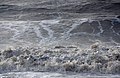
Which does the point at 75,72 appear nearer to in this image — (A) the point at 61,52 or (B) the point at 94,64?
(B) the point at 94,64

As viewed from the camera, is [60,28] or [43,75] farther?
[60,28]

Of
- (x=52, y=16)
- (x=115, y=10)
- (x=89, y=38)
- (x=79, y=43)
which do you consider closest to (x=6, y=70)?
(x=79, y=43)

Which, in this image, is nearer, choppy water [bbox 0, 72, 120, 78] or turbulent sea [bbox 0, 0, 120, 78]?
choppy water [bbox 0, 72, 120, 78]

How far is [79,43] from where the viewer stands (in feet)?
54.6

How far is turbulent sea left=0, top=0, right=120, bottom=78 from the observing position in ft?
43.1

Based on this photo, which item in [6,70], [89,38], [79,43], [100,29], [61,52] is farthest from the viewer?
[100,29]

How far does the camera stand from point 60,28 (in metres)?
19.5

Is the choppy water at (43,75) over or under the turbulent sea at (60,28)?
over

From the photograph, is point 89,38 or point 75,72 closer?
point 75,72

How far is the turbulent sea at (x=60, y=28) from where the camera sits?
13135 millimetres

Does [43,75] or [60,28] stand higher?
[43,75]

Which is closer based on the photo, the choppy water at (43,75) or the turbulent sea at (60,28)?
the choppy water at (43,75)

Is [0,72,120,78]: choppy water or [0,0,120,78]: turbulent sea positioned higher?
[0,72,120,78]: choppy water

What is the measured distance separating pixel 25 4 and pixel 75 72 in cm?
1436
